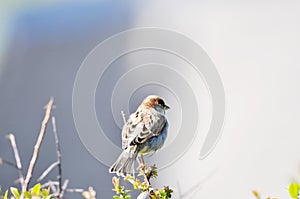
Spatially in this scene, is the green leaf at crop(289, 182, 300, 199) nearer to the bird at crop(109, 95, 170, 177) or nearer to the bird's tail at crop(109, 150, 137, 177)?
the bird's tail at crop(109, 150, 137, 177)

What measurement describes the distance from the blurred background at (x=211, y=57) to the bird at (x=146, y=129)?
40 centimetres

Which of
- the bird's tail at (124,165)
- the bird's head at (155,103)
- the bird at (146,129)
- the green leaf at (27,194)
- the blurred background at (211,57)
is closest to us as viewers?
the green leaf at (27,194)

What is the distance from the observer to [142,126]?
9.14 feet

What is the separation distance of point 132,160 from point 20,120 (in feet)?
9.82

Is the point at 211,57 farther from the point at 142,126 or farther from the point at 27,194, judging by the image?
the point at 27,194

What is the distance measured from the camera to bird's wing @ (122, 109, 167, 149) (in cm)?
269

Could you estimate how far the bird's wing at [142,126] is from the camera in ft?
8.83

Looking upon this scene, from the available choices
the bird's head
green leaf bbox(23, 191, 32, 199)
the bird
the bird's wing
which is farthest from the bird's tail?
green leaf bbox(23, 191, 32, 199)

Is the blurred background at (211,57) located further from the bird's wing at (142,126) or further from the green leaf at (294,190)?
the green leaf at (294,190)

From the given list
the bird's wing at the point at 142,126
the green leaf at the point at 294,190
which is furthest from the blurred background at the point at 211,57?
the green leaf at the point at 294,190

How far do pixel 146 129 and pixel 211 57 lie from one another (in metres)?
1.57

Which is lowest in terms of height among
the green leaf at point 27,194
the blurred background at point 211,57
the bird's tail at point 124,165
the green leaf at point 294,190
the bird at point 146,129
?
the green leaf at point 294,190

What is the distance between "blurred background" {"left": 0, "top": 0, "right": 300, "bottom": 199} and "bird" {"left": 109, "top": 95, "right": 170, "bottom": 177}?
1.32ft

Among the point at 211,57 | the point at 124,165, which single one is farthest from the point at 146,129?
the point at 211,57
